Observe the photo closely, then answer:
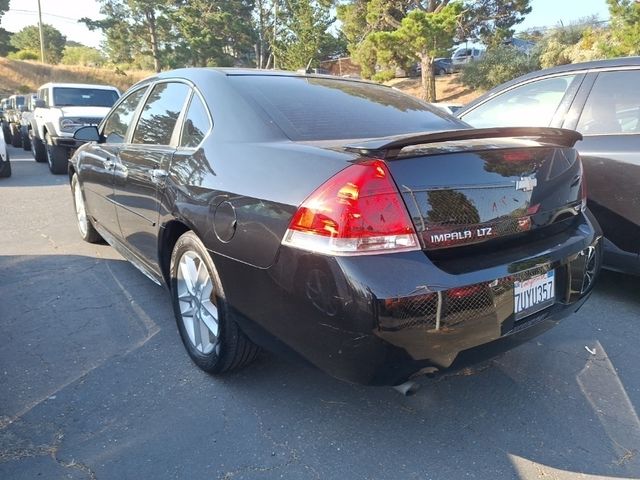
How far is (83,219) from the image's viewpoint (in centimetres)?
→ 523

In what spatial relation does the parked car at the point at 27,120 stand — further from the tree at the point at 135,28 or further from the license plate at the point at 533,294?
the tree at the point at 135,28

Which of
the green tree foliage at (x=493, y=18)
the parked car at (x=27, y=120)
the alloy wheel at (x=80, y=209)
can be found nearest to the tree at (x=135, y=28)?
the green tree foliage at (x=493, y=18)

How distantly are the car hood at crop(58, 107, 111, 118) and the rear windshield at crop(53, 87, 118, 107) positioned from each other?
769 millimetres

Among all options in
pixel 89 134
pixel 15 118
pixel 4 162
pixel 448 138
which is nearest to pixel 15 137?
pixel 15 118

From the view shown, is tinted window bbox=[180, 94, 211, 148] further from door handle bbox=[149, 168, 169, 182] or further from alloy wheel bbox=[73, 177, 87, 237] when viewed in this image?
alloy wheel bbox=[73, 177, 87, 237]

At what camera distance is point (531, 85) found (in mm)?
4266

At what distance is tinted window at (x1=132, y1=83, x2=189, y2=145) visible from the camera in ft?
10.3

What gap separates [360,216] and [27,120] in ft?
49.1

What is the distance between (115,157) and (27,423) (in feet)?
6.54

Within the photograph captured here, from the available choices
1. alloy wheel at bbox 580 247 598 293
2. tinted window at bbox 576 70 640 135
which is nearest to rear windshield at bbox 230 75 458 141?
alloy wheel at bbox 580 247 598 293

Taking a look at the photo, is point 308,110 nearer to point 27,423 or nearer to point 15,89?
point 27,423

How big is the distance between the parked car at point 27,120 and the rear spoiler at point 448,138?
42.2 feet

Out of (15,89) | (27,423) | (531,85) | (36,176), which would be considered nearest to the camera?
(27,423)

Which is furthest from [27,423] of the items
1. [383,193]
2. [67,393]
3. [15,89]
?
[15,89]
